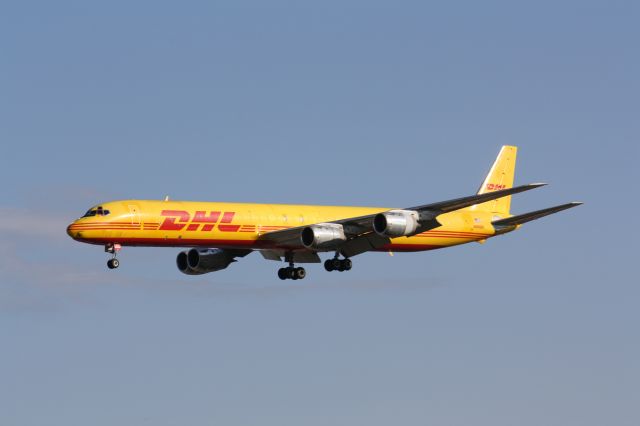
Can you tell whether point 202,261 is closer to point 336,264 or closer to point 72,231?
point 336,264

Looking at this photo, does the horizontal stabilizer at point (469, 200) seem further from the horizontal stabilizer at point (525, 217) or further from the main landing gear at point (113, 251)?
the main landing gear at point (113, 251)

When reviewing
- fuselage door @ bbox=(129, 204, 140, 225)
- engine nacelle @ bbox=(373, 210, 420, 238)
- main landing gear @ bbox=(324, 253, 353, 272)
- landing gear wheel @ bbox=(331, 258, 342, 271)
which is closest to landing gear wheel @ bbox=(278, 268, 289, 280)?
main landing gear @ bbox=(324, 253, 353, 272)

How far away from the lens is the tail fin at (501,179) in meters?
95.2

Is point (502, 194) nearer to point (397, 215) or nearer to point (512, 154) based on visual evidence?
point (397, 215)

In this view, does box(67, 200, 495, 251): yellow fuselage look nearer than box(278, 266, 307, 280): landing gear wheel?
Yes

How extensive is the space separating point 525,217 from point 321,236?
1435cm

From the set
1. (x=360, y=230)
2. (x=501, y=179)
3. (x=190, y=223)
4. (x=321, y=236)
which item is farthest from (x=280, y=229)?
(x=501, y=179)

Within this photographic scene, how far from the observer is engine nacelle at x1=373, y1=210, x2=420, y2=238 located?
81.1 metres

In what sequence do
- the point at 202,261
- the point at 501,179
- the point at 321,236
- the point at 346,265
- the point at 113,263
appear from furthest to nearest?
1. the point at 501,179
2. the point at 202,261
3. the point at 346,265
4. the point at 321,236
5. the point at 113,263

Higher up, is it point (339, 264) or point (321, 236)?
point (321, 236)

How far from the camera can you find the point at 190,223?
7994 centimetres

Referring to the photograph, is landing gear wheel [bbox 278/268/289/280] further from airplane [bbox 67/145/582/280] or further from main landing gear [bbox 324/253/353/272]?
main landing gear [bbox 324/253/353/272]

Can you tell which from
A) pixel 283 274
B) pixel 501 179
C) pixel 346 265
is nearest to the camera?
pixel 346 265

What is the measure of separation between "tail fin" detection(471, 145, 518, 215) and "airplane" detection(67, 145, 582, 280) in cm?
281
